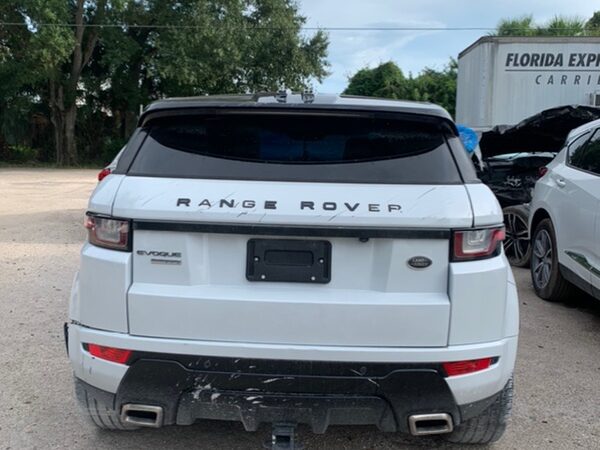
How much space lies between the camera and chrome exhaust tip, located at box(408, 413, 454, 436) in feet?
7.97

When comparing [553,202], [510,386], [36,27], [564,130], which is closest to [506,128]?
[564,130]

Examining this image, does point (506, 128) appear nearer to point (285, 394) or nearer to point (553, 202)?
point (553, 202)

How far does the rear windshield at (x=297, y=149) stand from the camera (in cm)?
251

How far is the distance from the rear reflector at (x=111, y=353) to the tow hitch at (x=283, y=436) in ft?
2.26

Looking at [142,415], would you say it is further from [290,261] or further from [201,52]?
[201,52]

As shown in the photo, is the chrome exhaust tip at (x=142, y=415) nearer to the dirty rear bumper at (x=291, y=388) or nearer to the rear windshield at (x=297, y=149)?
the dirty rear bumper at (x=291, y=388)

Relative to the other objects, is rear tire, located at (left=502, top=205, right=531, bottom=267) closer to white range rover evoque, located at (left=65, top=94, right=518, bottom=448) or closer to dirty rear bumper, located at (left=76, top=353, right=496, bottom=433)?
white range rover evoque, located at (left=65, top=94, right=518, bottom=448)

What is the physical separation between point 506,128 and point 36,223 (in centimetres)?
786

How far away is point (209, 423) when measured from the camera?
331cm

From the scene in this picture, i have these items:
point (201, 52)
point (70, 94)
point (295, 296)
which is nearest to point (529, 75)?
point (295, 296)

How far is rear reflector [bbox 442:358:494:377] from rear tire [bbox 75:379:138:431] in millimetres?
1410

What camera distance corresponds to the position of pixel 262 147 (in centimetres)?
258

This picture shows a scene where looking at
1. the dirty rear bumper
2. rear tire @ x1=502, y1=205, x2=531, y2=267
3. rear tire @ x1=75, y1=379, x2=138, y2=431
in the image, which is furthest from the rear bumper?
rear tire @ x1=502, y1=205, x2=531, y2=267

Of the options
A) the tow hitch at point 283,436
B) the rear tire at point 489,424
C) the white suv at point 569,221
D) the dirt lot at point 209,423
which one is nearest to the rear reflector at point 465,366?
the rear tire at point 489,424
